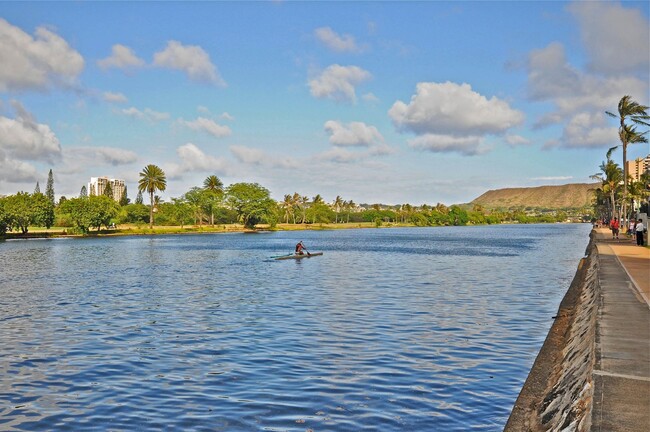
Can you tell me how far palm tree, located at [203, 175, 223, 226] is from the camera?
7291 inches

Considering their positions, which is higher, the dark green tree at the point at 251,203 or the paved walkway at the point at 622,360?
the dark green tree at the point at 251,203

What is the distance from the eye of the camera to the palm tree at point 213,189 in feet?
608

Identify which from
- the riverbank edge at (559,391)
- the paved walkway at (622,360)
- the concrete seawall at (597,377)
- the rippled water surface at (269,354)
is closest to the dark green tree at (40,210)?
the rippled water surface at (269,354)

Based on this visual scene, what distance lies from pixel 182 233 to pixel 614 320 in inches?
5975

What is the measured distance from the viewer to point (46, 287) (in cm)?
3834

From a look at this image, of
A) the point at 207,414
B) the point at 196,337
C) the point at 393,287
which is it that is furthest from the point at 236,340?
the point at 393,287

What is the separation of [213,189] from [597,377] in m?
187

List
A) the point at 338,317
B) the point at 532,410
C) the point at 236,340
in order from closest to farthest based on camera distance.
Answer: the point at 532,410 → the point at 236,340 → the point at 338,317

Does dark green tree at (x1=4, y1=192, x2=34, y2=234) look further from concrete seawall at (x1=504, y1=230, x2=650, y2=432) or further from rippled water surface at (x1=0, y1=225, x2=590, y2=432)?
concrete seawall at (x1=504, y1=230, x2=650, y2=432)

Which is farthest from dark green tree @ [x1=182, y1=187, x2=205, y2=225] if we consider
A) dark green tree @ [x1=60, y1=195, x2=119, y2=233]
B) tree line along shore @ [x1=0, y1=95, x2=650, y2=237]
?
dark green tree @ [x1=60, y1=195, x2=119, y2=233]

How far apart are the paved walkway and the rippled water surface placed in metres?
2.52

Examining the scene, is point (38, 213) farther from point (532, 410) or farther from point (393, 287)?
point (532, 410)

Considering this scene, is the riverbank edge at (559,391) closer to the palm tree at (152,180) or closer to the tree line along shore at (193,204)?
the tree line along shore at (193,204)

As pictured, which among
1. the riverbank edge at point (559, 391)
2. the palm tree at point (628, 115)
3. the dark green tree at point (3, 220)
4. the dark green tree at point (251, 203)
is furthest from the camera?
the dark green tree at point (251, 203)
